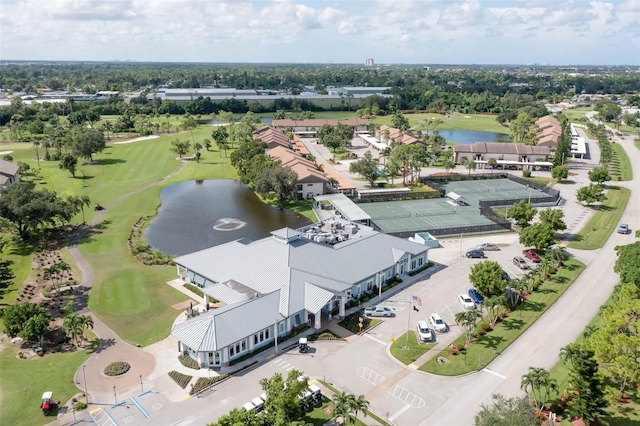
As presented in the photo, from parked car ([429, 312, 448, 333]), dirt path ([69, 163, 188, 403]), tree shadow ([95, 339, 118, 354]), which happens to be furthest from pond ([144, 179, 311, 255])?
parked car ([429, 312, 448, 333])

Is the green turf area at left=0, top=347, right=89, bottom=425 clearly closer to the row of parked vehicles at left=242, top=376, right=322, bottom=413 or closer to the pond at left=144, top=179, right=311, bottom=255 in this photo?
the row of parked vehicles at left=242, top=376, right=322, bottom=413

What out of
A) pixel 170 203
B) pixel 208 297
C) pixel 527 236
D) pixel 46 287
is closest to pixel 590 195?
pixel 527 236

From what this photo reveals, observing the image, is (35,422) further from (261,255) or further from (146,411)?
(261,255)

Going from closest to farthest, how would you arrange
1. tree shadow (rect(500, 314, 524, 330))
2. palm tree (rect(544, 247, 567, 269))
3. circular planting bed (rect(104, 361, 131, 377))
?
circular planting bed (rect(104, 361, 131, 377))
tree shadow (rect(500, 314, 524, 330))
palm tree (rect(544, 247, 567, 269))

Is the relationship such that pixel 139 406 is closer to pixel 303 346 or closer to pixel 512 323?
pixel 303 346

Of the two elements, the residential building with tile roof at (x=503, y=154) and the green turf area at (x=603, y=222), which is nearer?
the green turf area at (x=603, y=222)

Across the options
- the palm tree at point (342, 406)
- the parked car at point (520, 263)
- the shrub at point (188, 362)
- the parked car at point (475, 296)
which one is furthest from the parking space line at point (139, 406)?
the parked car at point (520, 263)

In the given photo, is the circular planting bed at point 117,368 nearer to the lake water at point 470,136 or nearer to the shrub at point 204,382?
the shrub at point 204,382
